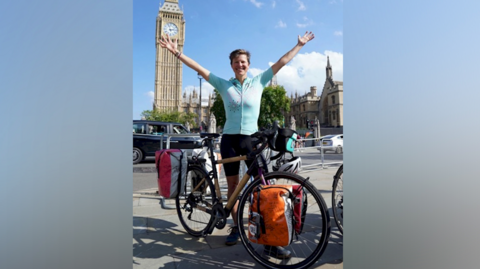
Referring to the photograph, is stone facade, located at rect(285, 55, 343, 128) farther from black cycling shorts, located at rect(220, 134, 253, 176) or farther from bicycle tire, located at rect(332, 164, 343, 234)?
black cycling shorts, located at rect(220, 134, 253, 176)

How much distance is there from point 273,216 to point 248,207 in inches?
22.1

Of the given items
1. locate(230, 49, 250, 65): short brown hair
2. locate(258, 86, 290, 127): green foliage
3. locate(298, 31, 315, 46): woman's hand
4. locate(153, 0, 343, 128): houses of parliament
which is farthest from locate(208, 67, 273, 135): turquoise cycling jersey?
locate(153, 0, 343, 128): houses of parliament

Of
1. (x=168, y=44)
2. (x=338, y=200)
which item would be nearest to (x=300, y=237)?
(x=338, y=200)

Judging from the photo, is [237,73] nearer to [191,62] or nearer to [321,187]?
[191,62]

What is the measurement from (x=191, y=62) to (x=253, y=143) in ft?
2.96

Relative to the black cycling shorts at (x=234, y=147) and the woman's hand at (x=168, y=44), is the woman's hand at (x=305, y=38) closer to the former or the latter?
the black cycling shorts at (x=234, y=147)

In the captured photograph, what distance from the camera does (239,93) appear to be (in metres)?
2.23

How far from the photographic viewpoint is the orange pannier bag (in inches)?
→ 66.1

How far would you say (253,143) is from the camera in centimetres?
204

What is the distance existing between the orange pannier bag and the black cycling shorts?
0.49 metres

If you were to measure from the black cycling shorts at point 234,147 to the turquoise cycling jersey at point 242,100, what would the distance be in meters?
0.05
